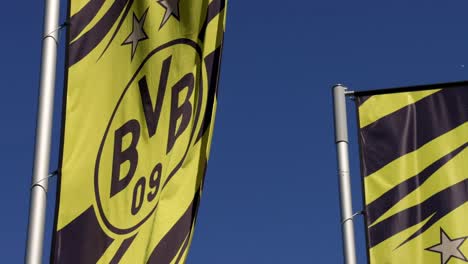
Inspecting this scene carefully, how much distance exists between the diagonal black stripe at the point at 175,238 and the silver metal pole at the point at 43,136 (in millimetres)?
1236

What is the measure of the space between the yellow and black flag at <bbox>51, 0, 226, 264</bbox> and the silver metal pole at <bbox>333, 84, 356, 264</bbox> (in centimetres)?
307

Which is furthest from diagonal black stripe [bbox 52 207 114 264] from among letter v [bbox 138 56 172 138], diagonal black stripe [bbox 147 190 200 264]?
letter v [bbox 138 56 172 138]

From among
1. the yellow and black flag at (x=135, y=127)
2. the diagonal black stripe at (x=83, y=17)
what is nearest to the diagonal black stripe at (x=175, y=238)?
the yellow and black flag at (x=135, y=127)

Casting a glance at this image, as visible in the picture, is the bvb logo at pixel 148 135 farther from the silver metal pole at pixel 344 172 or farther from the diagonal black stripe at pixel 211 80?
the silver metal pole at pixel 344 172

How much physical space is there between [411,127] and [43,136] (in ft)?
18.3

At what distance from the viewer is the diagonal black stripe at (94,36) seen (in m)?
6.89

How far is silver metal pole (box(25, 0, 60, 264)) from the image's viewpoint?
6.36m

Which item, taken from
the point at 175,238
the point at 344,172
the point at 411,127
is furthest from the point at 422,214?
the point at 175,238

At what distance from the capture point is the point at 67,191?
653 cm

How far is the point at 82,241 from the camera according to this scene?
663 cm

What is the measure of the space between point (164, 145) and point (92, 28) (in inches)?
44.0

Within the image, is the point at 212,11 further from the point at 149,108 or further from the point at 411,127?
the point at 411,127

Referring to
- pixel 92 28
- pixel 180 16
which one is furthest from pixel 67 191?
pixel 180 16

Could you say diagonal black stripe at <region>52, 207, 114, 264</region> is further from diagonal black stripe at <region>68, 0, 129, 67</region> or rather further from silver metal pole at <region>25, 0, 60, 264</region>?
diagonal black stripe at <region>68, 0, 129, 67</region>
